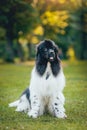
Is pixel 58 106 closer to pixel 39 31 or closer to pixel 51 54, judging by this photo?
pixel 51 54

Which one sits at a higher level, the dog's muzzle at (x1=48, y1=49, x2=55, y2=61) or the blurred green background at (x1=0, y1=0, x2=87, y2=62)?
the dog's muzzle at (x1=48, y1=49, x2=55, y2=61)

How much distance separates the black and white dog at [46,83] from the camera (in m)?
9.51

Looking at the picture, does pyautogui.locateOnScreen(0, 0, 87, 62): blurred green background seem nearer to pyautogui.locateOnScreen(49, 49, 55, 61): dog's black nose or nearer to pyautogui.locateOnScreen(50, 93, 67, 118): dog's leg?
pyautogui.locateOnScreen(50, 93, 67, 118): dog's leg

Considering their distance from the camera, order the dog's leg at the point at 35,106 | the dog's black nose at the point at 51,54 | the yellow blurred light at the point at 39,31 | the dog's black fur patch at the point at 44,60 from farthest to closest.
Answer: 1. the yellow blurred light at the point at 39,31
2. the dog's leg at the point at 35,106
3. the dog's black fur patch at the point at 44,60
4. the dog's black nose at the point at 51,54

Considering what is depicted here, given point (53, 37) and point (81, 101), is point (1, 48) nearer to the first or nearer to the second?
point (53, 37)

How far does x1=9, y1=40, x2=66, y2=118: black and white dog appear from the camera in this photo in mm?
9508

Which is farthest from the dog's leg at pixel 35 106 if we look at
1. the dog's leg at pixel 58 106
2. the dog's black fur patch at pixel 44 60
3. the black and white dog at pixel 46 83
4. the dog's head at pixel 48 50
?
the dog's head at pixel 48 50

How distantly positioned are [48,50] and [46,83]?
66cm

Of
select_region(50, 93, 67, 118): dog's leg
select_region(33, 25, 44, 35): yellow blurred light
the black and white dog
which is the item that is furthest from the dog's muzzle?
select_region(33, 25, 44, 35): yellow blurred light

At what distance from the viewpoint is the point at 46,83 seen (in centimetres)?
966

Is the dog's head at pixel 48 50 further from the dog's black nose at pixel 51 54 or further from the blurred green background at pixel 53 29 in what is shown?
the blurred green background at pixel 53 29

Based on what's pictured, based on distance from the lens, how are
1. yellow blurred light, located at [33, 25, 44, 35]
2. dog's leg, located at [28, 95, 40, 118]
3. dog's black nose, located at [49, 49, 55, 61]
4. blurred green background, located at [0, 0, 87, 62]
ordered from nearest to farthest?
dog's black nose, located at [49, 49, 55, 61] → dog's leg, located at [28, 95, 40, 118] → blurred green background, located at [0, 0, 87, 62] → yellow blurred light, located at [33, 25, 44, 35]

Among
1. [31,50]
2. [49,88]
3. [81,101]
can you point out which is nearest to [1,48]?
[31,50]

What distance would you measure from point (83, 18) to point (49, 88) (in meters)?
29.6
